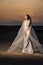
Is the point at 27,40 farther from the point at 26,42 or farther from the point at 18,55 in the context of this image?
the point at 18,55

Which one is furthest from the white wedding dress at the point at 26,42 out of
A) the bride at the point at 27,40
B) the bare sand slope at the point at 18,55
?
the bare sand slope at the point at 18,55

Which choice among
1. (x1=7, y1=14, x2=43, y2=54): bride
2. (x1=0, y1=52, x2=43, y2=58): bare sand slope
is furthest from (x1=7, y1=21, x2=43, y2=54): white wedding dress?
(x1=0, y1=52, x2=43, y2=58): bare sand slope

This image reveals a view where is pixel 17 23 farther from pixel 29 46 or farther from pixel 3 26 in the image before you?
pixel 29 46

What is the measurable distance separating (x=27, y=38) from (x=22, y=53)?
2.90ft

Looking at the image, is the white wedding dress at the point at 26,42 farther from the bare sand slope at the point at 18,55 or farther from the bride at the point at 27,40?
the bare sand slope at the point at 18,55

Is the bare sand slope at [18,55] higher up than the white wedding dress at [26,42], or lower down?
lower down

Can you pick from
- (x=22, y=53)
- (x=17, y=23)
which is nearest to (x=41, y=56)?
(x=22, y=53)

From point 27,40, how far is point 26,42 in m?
0.11

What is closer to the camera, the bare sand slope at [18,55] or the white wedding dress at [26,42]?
the bare sand slope at [18,55]

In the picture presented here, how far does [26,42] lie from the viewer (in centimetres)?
1920

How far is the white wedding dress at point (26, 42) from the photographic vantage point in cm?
1908

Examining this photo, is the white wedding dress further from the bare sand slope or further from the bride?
the bare sand slope

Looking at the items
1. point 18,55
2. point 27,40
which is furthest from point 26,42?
point 18,55

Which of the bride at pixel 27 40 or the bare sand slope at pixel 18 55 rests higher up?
the bride at pixel 27 40
